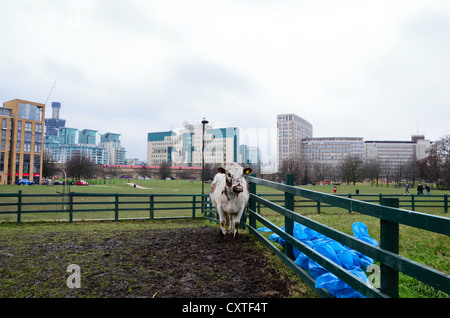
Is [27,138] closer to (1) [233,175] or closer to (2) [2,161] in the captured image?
(2) [2,161]

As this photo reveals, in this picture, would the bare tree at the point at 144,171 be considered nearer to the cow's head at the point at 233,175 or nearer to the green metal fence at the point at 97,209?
the green metal fence at the point at 97,209

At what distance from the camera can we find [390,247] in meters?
2.27

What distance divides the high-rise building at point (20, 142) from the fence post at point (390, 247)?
8486 cm

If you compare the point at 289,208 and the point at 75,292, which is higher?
the point at 289,208

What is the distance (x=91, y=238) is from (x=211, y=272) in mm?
3638

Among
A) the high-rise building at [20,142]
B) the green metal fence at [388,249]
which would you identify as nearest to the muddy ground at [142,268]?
the green metal fence at [388,249]

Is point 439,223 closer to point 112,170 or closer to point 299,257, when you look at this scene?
point 299,257

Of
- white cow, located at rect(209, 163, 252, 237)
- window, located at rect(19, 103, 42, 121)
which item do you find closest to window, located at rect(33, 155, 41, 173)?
window, located at rect(19, 103, 42, 121)

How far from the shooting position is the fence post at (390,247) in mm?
2221

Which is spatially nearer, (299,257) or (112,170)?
(299,257)

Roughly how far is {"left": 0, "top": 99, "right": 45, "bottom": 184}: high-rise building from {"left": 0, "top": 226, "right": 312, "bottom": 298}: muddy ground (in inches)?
3151

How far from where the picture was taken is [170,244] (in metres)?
5.51
